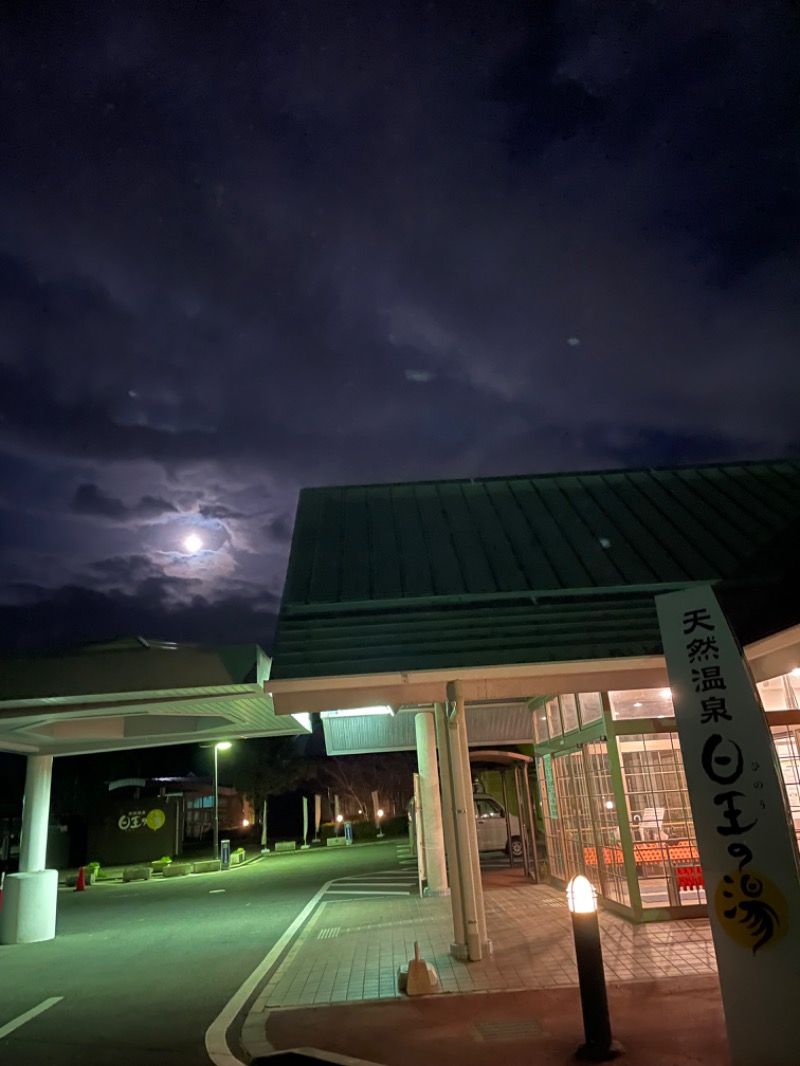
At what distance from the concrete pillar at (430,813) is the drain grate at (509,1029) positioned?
31.7ft

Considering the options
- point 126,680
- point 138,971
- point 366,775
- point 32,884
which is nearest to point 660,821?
point 138,971

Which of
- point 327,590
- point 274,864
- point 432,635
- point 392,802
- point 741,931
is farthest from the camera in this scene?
point 392,802

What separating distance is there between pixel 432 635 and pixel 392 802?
171 ft

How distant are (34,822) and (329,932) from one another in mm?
5959

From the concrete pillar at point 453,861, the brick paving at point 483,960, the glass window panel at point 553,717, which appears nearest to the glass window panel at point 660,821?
the brick paving at point 483,960

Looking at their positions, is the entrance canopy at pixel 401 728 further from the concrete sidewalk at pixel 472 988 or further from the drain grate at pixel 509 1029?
the drain grate at pixel 509 1029

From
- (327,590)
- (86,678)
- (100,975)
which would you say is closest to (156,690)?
(86,678)

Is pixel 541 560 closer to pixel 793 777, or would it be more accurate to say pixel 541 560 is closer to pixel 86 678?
pixel 793 777

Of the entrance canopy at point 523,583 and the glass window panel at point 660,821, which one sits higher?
the entrance canopy at point 523,583

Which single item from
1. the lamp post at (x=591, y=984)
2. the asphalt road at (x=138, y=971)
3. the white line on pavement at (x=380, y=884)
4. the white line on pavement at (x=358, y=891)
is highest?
the lamp post at (x=591, y=984)

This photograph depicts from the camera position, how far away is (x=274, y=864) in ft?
93.5

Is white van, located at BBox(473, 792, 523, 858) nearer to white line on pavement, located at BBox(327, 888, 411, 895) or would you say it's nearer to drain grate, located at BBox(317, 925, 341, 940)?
white line on pavement, located at BBox(327, 888, 411, 895)

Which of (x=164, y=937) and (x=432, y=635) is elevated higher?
(x=432, y=635)

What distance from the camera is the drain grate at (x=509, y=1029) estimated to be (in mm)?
5973
